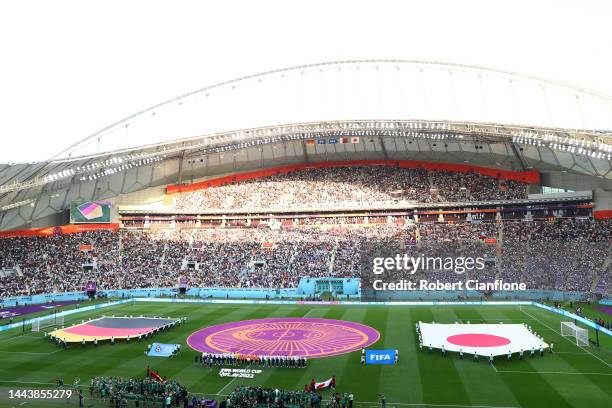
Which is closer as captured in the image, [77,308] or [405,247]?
[77,308]

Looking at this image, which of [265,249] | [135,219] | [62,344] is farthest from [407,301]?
[135,219]

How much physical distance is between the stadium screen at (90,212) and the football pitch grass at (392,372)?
2924 centimetres

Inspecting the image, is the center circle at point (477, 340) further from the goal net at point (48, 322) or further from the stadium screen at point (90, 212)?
the stadium screen at point (90, 212)

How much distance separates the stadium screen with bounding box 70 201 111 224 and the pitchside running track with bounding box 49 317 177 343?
91.6 ft

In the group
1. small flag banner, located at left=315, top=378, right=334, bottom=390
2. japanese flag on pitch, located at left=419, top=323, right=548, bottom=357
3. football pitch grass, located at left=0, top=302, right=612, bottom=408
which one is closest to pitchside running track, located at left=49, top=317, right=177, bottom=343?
football pitch grass, located at left=0, top=302, right=612, bottom=408

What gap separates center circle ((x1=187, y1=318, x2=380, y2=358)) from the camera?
33375mm

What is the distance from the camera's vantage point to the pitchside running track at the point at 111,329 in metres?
36.8

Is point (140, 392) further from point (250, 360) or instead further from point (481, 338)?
point (481, 338)

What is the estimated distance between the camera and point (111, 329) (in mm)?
39750

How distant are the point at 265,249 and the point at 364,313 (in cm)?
2419

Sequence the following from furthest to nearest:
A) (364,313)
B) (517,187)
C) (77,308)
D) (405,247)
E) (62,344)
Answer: (517,187)
(405,247)
(77,308)
(364,313)
(62,344)

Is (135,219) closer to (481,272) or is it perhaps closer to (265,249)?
(265,249)

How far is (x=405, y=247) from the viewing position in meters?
65.9

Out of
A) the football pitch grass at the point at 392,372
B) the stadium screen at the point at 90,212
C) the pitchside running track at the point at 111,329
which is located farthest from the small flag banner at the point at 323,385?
the stadium screen at the point at 90,212
